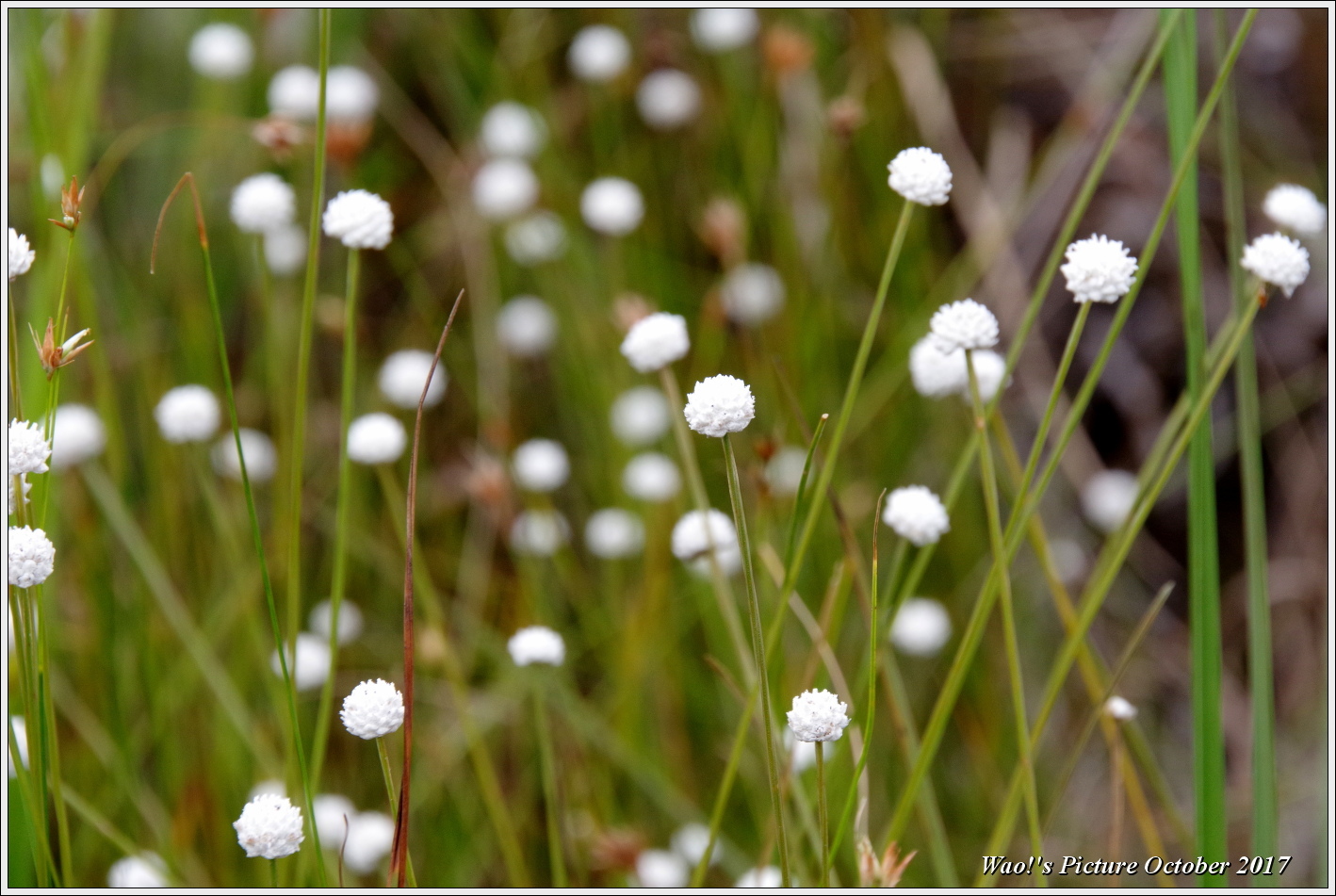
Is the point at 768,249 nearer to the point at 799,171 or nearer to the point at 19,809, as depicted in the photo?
the point at 799,171

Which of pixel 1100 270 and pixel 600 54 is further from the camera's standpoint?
pixel 600 54

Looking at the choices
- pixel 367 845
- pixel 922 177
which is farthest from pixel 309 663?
pixel 922 177

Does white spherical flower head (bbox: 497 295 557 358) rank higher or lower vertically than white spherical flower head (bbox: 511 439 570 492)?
higher

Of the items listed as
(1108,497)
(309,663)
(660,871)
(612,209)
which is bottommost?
(660,871)

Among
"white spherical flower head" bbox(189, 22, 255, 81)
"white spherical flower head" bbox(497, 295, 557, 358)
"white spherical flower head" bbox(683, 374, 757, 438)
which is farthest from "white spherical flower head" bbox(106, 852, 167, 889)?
"white spherical flower head" bbox(189, 22, 255, 81)

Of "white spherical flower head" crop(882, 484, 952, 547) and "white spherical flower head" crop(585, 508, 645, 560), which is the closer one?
"white spherical flower head" crop(882, 484, 952, 547)

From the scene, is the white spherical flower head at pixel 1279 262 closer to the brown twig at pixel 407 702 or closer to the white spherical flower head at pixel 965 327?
the white spherical flower head at pixel 965 327

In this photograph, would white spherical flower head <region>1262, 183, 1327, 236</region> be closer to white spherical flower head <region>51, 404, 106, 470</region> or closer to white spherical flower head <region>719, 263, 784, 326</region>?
white spherical flower head <region>719, 263, 784, 326</region>

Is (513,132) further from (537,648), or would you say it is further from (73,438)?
(537,648)
